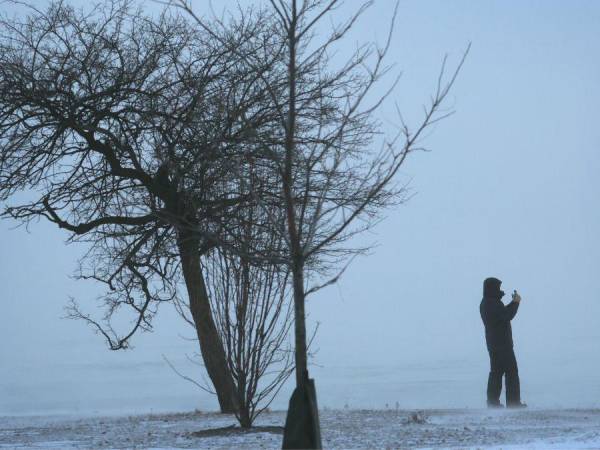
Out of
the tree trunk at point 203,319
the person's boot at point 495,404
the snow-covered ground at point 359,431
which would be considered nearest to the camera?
the snow-covered ground at point 359,431

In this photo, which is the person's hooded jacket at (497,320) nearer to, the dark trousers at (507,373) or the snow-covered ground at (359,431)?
the dark trousers at (507,373)

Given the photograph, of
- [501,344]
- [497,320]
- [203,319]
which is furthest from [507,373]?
[203,319]

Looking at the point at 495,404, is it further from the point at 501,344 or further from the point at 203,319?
the point at 203,319

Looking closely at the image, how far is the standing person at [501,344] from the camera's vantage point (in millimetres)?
15938

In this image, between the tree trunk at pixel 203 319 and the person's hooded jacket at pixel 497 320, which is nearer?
the tree trunk at pixel 203 319

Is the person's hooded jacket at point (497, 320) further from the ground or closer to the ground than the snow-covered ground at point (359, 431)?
further from the ground

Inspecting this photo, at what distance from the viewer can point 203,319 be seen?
14.9 meters

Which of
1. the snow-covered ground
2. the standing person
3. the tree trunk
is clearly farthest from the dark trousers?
the tree trunk

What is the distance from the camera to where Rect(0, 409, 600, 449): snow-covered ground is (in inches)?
412

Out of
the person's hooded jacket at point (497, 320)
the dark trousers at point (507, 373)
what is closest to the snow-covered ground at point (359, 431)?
the dark trousers at point (507, 373)

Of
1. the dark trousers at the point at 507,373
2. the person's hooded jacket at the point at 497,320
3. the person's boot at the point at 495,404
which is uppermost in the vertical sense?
the person's hooded jacket at the point at 497,320

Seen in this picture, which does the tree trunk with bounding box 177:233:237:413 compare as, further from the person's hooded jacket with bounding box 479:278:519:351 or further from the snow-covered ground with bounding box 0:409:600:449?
the person's hooded jacket with bounding box 479:278:519:351

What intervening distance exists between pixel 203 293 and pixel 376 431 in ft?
16.1

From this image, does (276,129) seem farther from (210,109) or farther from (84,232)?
(84,232)
